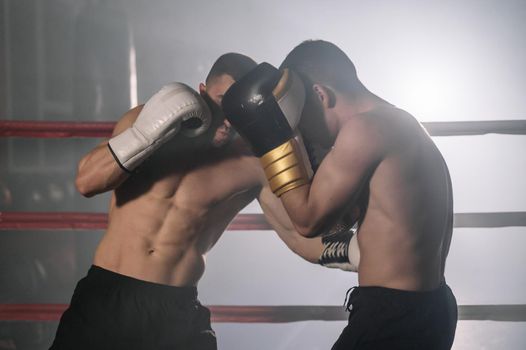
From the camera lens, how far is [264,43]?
23.2ft

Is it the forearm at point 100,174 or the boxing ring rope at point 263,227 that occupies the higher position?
the forearm at point 100,174

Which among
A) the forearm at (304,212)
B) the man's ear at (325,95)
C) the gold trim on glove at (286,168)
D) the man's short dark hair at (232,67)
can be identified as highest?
the man's ear at (325,95)

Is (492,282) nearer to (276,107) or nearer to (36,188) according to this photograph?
(36,188)

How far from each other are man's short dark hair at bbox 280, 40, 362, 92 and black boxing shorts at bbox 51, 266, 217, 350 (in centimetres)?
59

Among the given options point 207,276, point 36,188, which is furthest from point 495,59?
point 36,188

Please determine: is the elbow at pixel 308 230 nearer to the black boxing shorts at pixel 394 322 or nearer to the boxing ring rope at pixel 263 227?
the black boxing shorts at pixel 394 322

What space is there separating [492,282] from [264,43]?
3.43m

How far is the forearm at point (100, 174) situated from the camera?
146 centimetres

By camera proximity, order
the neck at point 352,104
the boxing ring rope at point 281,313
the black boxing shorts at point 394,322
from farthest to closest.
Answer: the boxing ring rope at point 281,313, the neck at point 352,104, the black boxing shorts at point 394,322

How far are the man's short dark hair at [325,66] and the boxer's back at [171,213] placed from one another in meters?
0.37

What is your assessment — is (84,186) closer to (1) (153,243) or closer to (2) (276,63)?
(1) (153,243)

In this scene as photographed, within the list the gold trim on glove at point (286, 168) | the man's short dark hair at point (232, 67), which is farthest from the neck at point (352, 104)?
the man's short dark hair at point (232, 67)

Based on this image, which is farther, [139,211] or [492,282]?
[492,282]

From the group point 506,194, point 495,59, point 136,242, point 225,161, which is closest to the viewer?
point 136,242
